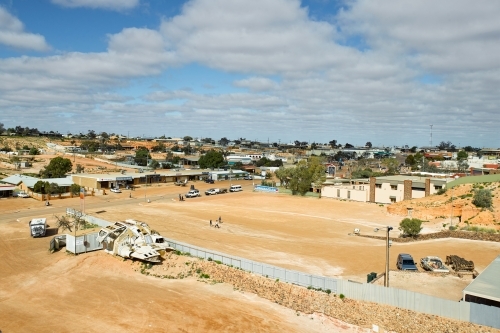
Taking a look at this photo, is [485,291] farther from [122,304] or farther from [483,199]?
[483,199]

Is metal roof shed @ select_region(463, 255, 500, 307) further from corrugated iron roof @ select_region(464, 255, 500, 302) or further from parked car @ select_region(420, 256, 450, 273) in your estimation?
parked car @ select_region(420, 256, 450, 273)

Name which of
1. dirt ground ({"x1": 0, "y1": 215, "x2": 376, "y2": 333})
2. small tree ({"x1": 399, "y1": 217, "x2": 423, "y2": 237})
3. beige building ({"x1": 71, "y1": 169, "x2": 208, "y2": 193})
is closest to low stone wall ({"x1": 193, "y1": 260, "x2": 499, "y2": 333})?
dirt ground ({"x1": 0, "y1": 215, "x2": 376, "y2": 333})

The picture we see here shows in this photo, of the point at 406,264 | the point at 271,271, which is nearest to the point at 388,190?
the point at 406,264

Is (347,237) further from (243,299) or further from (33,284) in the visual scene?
(33,284)

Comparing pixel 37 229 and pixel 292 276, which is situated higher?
pixel 292 276

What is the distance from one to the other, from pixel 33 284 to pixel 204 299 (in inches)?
431

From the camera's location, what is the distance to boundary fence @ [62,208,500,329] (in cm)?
1761

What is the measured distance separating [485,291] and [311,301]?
810 cm

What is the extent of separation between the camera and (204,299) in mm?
21797

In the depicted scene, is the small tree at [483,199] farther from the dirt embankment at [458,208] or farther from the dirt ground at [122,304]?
the dirt ground at [122,304]

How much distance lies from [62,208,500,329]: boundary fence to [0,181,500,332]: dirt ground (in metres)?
2.09

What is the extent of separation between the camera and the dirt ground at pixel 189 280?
769 inches

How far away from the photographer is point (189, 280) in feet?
80.9

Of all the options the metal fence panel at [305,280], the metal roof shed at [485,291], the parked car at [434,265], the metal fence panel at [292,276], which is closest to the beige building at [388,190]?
the parked car at [434,265]
